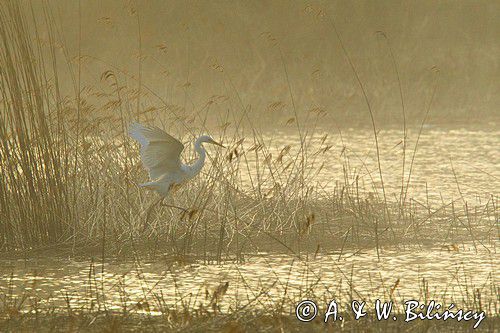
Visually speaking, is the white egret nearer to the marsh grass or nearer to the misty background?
the marsh grass

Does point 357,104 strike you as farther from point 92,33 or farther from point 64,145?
point 64,145

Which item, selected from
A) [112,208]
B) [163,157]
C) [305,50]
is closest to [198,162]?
[163,157]

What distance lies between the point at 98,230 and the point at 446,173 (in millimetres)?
2720

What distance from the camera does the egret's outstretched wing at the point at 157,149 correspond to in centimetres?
433

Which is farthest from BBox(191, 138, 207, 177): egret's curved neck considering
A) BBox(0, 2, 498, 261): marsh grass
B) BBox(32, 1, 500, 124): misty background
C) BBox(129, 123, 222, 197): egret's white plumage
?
BBox(32, 1, 500, 124): misty background

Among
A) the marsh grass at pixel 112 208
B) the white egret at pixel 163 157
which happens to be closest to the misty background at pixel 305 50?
the marsh grass at pixel 112 208

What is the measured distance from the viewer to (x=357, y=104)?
11.4 metres

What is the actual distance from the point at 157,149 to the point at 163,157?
0.17 feet

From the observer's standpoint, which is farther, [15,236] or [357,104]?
[357,104]

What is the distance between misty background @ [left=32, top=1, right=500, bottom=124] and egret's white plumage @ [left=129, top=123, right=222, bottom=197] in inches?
252

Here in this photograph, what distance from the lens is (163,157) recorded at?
4.49 metres

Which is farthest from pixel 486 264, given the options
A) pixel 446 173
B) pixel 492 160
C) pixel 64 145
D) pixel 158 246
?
pixel 492 160

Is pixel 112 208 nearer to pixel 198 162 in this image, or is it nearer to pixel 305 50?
pixel 198 162

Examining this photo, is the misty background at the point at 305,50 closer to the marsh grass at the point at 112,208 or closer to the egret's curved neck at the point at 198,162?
the marsh grass at the point at 112,208
